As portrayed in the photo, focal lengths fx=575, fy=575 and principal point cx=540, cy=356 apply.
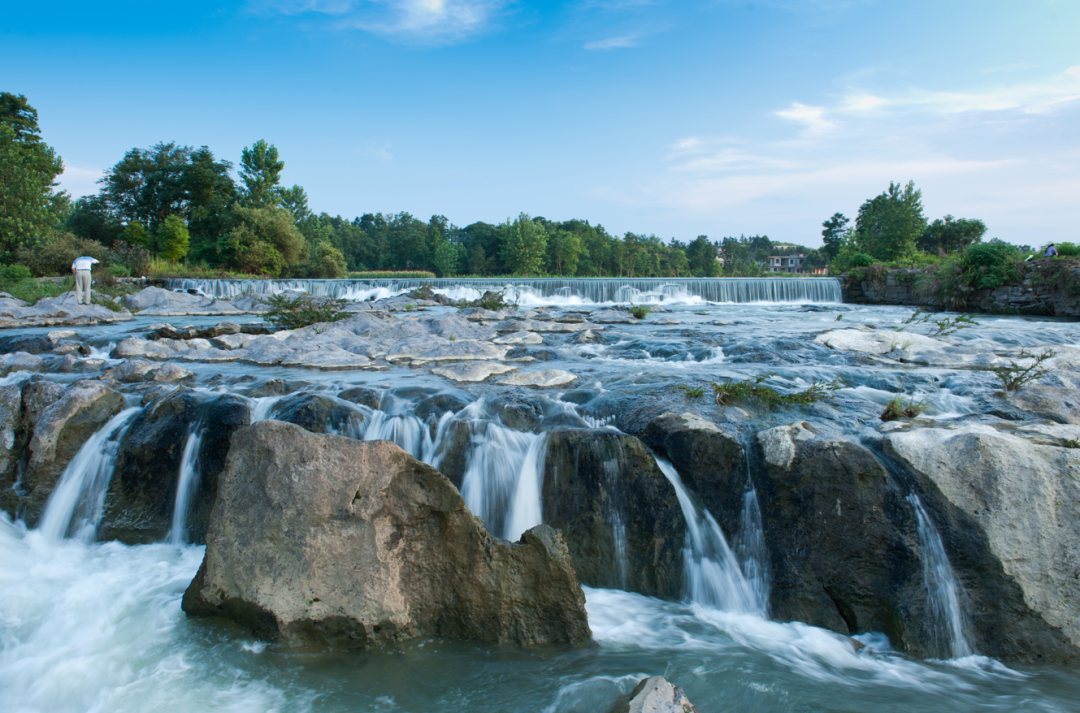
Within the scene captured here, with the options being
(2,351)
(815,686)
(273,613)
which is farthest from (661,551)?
(2,351)

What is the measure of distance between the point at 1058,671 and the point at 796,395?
102 inches

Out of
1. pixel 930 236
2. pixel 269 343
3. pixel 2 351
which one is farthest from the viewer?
pixel 930 236

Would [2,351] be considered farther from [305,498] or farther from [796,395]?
[796,395]

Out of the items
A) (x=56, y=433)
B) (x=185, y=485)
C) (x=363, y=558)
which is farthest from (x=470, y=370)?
(x=56, y=433)

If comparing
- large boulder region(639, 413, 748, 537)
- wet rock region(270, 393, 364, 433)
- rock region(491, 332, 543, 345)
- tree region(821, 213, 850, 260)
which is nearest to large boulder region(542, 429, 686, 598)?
large boulder region(639, 413, 748, 537)

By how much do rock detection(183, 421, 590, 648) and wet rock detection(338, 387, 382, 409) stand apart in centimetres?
212

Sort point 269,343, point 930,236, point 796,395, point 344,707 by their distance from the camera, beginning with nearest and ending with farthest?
point 344,707, point 796,395, point 269,343, point 930,236

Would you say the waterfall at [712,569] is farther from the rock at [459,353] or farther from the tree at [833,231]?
the tree at [833,231]

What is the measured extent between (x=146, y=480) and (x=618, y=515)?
384 centimetres

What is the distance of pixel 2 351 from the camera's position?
981 centimetres

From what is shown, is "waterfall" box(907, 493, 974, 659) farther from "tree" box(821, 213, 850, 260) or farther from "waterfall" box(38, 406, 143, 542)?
"tree" box(821, 213, 850, 260)

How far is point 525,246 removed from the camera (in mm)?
71000

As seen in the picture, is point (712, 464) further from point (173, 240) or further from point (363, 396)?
point (173, 240)

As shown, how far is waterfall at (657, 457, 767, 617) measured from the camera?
12.5 ft
